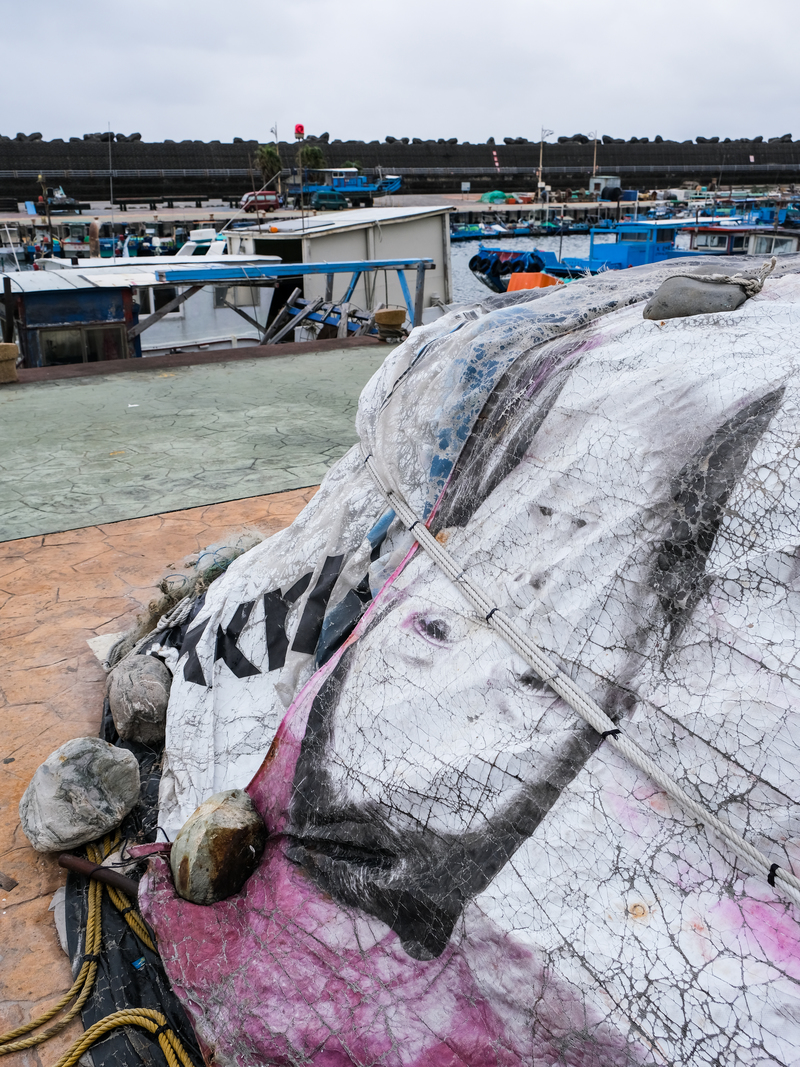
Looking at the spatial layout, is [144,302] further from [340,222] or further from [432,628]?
[432,628]

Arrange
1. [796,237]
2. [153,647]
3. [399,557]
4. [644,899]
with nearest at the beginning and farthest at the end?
1. [644,899]
2. [399,557]
3. [153,647]
4. [796,237]

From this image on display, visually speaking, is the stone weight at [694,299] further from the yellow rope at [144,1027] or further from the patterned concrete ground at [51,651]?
the patterned concrete ground at [51,651]

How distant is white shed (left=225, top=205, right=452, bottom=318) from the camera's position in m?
16.5

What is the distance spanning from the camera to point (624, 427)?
2.03 meters

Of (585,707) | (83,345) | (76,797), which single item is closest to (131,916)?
(76,797)

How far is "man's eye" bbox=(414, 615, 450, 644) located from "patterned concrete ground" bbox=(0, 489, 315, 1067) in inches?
54.8

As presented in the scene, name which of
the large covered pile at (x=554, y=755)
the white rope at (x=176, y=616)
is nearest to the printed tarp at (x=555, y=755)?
the large covered pile at (x=554, y=755)

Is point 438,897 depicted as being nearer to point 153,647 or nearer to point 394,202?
point 153,647

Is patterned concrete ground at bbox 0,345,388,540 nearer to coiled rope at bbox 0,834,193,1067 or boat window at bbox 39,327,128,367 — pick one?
boat window at bbox 39,327,128,367

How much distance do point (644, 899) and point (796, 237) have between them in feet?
81.7

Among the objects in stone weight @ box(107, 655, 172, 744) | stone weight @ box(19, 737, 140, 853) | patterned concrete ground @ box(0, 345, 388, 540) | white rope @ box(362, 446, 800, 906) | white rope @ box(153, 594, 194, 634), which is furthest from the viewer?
patterned concrete ground @ box(0, 345, 388, 540)

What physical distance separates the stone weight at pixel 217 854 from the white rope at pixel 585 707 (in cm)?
89

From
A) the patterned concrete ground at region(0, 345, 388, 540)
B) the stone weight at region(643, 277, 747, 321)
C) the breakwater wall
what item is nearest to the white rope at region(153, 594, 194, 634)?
the patterned concrete ground at region(0, 345, 388, 540)

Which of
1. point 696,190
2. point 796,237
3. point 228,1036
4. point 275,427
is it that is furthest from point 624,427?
point 696,190
